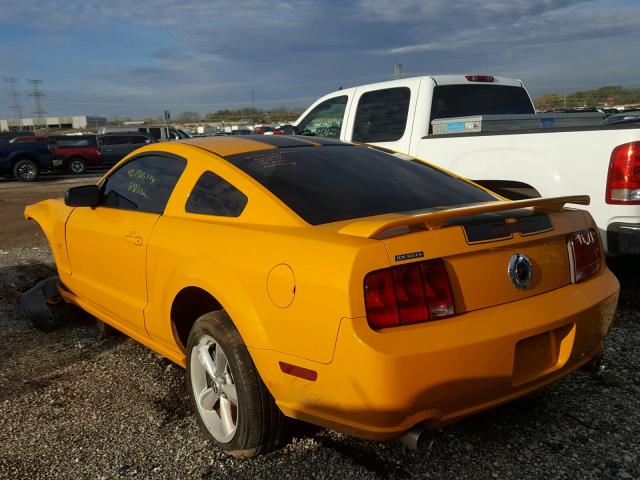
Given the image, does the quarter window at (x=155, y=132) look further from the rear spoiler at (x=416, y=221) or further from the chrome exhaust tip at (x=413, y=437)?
the chrome exhaust tip at (x=413, y=437)

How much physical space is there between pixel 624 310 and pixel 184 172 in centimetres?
367

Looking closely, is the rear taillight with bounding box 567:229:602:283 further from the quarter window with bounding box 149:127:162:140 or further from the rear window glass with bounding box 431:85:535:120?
the quarter window with bounding box 149:127:162:140

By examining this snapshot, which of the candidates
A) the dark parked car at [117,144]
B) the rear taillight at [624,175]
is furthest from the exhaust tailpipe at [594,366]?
the dark parked car at [117,144]

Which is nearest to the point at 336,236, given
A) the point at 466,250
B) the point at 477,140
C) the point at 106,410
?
the point at 466,250

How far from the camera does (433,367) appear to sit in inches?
83.4

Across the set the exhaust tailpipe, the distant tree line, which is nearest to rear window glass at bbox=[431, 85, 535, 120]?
the exhaust tailpipe

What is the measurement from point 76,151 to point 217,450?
2110 cm

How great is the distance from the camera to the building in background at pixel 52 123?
9175 cm

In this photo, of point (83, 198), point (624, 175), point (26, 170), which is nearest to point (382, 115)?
point (624, 175)

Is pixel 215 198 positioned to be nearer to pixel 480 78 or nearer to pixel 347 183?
pixel 347 183

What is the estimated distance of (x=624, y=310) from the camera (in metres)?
4.64

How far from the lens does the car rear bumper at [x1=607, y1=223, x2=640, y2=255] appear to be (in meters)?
4.00

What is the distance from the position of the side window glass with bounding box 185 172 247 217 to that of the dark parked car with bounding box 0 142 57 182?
63.2ft

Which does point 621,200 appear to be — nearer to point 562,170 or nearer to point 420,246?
point 562,170
